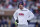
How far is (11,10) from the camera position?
273 inches

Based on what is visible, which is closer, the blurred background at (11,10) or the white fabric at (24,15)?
the white fabric at (24,15)

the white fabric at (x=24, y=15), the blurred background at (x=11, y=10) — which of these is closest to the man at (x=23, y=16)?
the white fabric at (x=24, y=15)

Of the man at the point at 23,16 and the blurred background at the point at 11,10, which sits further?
the blurred background at the point at 11,10

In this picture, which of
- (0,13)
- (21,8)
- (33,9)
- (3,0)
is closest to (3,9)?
(0,13)

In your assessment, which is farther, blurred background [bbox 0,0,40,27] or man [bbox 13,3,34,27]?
blurred background [bbox 0,0,40,27]

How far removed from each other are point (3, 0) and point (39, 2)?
6.72 ft

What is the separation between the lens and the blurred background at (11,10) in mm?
6516

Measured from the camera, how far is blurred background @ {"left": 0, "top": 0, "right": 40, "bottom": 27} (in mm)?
6516

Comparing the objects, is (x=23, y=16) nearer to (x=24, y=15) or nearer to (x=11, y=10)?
(x=24, y=15)

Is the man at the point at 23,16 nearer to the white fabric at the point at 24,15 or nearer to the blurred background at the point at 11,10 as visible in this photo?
the white fabric at the point at 24,15

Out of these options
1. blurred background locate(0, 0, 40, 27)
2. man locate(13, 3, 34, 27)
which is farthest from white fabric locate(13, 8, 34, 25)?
blurred background locate(0, 0, 40, 27)

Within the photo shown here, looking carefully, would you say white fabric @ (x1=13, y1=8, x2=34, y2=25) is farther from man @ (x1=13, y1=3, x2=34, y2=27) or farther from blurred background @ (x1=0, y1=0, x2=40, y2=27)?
blurred background @ (x1=0, y1=0, x2=40, y2=27)

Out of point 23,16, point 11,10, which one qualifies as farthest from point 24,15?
point 11,10

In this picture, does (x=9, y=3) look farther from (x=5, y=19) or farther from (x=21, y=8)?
(x=21, y=8)
